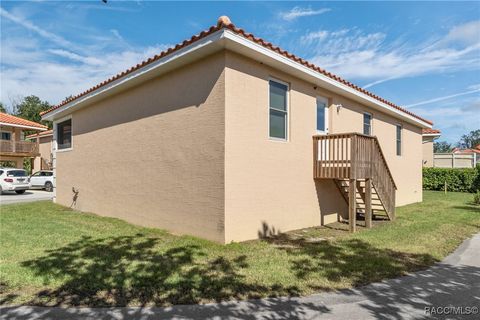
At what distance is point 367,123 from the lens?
1124 centimetres

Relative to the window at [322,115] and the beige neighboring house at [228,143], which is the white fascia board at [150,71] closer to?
the beige neighboring house at [228,143]

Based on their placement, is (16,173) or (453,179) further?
(453,179)

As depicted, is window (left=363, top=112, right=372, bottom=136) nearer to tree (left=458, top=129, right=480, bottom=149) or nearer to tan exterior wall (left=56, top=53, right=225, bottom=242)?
tan exterior wall (left=56, top=53, right=225, bottom=242)

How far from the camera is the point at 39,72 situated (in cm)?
1597

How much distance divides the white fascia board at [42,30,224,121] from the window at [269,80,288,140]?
1827 millimetres

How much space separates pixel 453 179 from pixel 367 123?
12.7 meters

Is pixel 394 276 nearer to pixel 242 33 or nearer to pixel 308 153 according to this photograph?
pixel 308 153

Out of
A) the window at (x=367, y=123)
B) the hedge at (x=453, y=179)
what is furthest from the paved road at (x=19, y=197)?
the hedge at (x=453, y=179)

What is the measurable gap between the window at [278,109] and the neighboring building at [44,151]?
29376 millimetres

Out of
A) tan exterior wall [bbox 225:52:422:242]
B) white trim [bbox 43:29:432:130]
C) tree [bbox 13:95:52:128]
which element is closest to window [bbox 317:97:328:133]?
tan exterior wall [bbox 225:52:422:242]

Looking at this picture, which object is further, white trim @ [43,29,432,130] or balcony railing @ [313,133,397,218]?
balcony railing @ [313,133,397,218]

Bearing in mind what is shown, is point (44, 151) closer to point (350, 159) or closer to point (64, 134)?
point (64, 134)

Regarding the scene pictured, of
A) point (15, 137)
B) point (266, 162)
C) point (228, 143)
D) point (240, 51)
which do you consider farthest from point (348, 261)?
point (15, 137)

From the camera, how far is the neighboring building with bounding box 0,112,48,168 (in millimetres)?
26469
